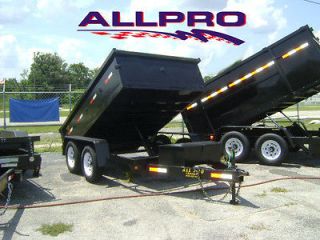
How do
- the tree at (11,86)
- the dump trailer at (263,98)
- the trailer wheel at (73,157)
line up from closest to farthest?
the trailer wheel at (73,157)
the dump trailer at (263,98)
the tree at (11,86)

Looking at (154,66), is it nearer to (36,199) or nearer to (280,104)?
(36,199)

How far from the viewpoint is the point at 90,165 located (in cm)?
866

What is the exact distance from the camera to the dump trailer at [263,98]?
32.5 feet

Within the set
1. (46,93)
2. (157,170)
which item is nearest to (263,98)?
(157,170)

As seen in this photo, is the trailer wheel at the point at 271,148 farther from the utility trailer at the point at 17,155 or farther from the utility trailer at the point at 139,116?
the utility trailer at the point at 17,155

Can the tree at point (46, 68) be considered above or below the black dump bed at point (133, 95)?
above

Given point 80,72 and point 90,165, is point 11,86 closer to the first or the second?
A: point 90,165

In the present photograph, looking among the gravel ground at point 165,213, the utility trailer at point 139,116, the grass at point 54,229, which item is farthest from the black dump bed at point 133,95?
the grass at point 54,229

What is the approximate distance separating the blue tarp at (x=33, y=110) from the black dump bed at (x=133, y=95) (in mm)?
7480

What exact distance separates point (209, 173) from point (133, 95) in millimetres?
1926

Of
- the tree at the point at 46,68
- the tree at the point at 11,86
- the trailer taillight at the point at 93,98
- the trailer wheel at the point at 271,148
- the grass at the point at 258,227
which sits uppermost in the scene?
the tree at the point at 46,68

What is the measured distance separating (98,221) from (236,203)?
6.97 feet

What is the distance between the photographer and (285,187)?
7898mm

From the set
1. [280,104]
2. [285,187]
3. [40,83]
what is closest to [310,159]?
[280,104]
